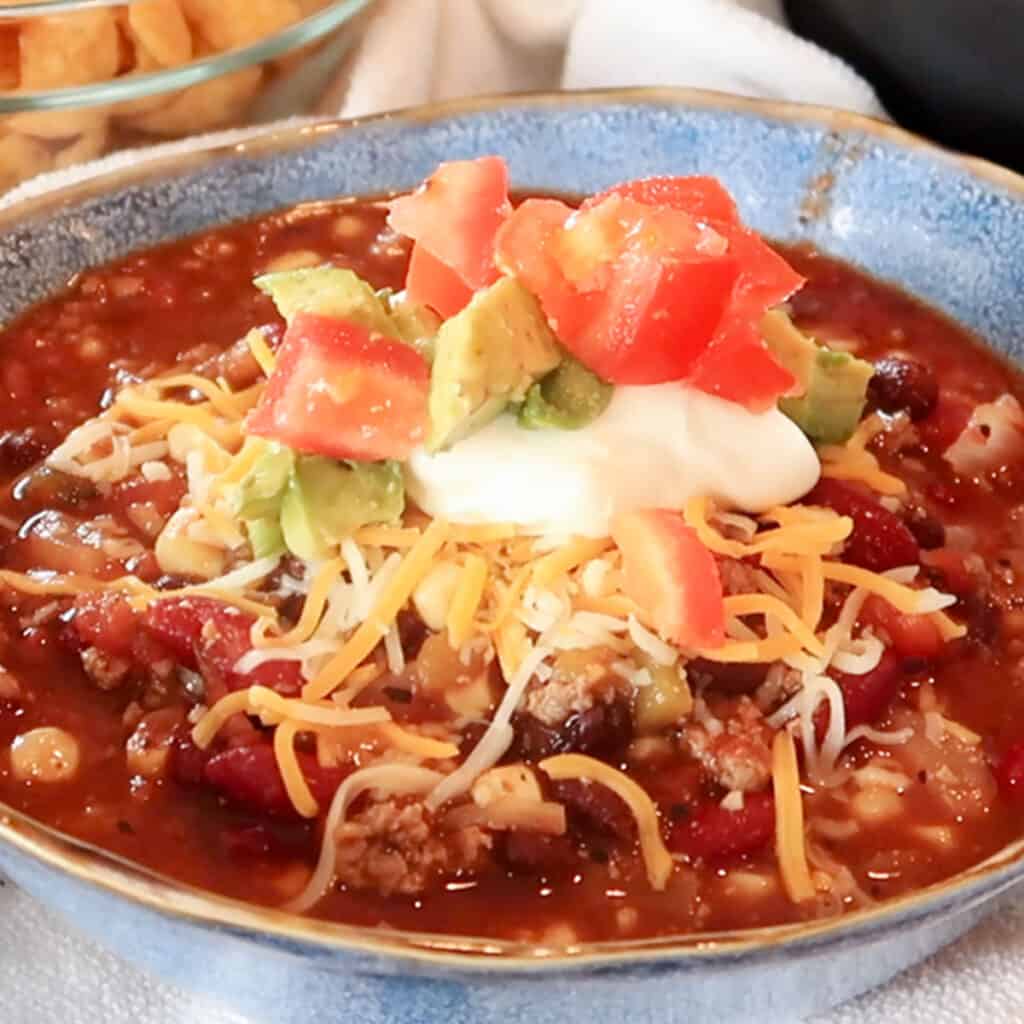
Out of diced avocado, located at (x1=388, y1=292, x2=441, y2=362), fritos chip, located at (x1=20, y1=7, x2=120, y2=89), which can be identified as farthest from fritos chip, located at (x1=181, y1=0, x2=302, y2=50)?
diced avocado, located at (x1=388, y1=292, x2=441, y2=362)

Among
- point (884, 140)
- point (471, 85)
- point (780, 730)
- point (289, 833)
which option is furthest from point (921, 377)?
point (471, 85)

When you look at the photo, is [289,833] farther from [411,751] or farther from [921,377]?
[921,377]

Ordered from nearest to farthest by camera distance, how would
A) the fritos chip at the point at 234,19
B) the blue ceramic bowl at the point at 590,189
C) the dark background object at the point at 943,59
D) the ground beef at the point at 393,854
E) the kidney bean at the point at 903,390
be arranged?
the blue ceramic bowl at the point at 590,189
the ground beef at the point at 393,854
the kidney bean at the point at 903,390
the dark background object at the point at 943,59
the fritos chip at the point at 234,19

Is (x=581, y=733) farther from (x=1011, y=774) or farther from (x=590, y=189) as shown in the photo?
(x=590, y=189)

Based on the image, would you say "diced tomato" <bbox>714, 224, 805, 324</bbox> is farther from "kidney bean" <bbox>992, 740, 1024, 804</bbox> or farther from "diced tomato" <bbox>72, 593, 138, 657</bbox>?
"diced tomato" <bbox>72, 593, 138, 657</bbox>

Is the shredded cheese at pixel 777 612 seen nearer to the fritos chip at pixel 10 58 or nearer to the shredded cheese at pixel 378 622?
the shredded cheese at pixel 378 622

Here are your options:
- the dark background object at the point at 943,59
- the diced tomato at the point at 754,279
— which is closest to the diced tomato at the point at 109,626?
the diced tomato at the point at 754,279

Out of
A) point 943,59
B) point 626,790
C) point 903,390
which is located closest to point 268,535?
point 626,790
